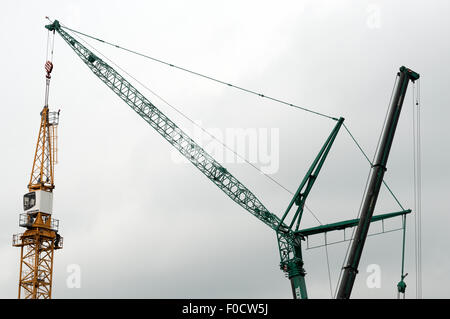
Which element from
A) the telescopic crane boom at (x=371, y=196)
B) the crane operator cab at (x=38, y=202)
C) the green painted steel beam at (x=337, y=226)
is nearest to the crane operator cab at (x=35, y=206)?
the crane operator cab at (x=38, y=202)

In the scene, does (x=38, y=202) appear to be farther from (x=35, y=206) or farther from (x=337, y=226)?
(x=337, y=226)

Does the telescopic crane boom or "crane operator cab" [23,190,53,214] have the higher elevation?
"crane operator cab" [23,190,53,214]

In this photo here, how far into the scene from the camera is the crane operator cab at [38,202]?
384 ft

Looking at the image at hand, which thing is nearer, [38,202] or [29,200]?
[38,202]

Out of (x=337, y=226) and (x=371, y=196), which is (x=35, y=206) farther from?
(x=371, y=196)

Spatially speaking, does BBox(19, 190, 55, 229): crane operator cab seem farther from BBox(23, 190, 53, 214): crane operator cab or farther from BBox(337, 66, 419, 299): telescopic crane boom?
BBox(337, 66, 419, 299): telescopic crane boom

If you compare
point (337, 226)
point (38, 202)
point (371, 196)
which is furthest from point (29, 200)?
point (371, 196)

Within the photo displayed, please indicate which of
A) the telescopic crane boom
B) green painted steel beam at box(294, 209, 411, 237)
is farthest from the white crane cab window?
the telescopic crane boom

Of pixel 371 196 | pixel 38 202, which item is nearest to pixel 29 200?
pixel 38 202

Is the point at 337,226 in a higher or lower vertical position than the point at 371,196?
higher

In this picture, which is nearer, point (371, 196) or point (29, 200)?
point (371, 196)

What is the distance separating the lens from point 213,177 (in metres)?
126

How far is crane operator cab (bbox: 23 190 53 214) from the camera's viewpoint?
11712 cm

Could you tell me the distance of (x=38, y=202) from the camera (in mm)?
117438
